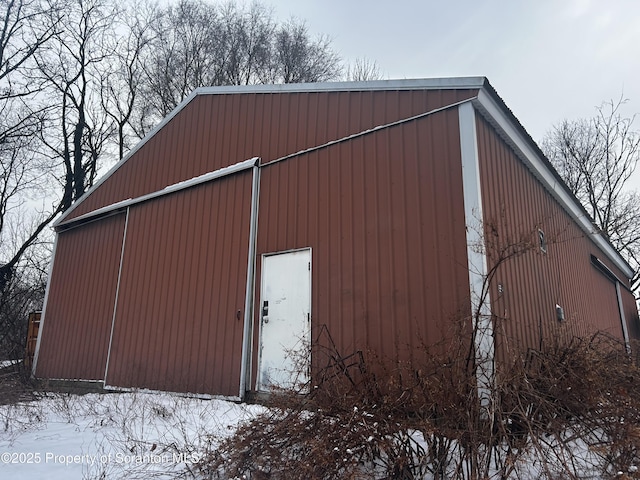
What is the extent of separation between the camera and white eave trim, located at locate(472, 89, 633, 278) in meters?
5.66

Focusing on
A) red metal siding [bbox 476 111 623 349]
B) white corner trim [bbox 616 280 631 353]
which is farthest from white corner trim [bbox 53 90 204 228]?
white corner trim [bbox 616 280 631 353]

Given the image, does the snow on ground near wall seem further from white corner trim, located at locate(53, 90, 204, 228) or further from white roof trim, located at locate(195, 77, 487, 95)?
white corner trim, located at locate(53, 90, 204, 228)

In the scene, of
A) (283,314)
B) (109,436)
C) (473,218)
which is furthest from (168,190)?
(473,218)

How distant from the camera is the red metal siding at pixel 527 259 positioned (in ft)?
16.8

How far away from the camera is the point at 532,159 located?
23.5 ft

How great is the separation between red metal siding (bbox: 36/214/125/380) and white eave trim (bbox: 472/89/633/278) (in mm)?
7323

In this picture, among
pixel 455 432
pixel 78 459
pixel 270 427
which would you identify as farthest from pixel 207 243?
pixel 455 432

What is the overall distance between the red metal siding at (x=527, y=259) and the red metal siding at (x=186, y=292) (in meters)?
3.56

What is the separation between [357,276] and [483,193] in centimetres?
178

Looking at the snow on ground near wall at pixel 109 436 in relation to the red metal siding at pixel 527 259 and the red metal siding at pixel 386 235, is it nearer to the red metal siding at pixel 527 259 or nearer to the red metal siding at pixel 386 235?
the red metal siding at pixel 386 235

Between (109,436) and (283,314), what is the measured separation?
2505 mm

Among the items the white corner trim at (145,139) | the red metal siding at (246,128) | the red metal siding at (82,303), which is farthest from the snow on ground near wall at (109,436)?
the white corner trim at (145,139)

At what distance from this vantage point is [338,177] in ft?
20.3

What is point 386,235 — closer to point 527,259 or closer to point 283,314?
point 283,314
